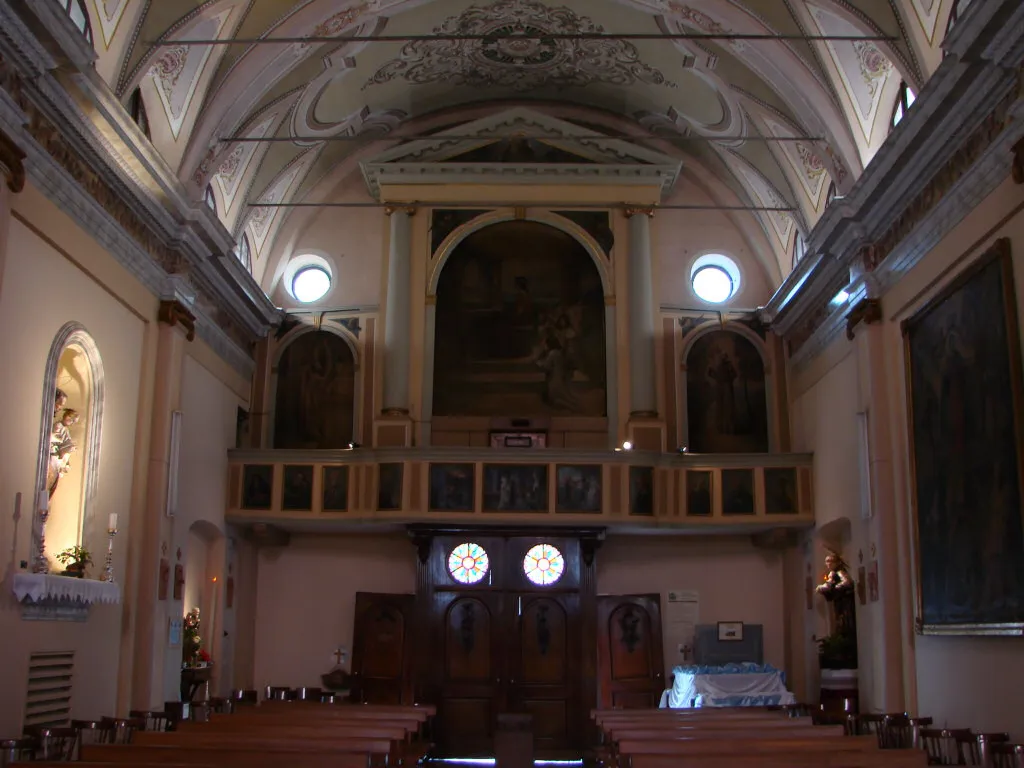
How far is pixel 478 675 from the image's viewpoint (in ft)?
63.1

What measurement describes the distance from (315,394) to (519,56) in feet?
23.8

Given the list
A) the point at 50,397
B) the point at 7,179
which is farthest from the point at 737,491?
the point at 7,179

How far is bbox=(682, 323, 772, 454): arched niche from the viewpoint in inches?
804

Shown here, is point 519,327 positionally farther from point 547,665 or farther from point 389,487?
point 547,665

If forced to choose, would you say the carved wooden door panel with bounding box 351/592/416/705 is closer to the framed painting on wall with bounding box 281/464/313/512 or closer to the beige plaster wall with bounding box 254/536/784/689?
the beige plaster wall with bounding box 254/536/784/689

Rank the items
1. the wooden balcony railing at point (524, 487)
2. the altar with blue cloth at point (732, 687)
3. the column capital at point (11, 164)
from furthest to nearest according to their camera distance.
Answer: the wooden balcony railing at point (524, 487) < the altar with blue cloth at point (732, 687) < the column capital at point (11, 164)

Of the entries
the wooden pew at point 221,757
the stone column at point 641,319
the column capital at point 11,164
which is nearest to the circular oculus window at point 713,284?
the stone column at point 641,319

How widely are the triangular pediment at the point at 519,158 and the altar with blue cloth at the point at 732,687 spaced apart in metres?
9.14

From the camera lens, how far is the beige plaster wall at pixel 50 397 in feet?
36.1

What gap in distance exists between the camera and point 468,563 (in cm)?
1973

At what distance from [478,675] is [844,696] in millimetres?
6379

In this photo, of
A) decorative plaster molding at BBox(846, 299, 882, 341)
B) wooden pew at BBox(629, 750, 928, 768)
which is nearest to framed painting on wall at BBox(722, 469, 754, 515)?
decorative plaster molding at BBox(846, 299, 882, 341)

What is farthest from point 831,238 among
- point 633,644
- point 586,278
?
point 633,644

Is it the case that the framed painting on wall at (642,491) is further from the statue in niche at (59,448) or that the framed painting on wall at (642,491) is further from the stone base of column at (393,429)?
the statue in niche at (59,448)
